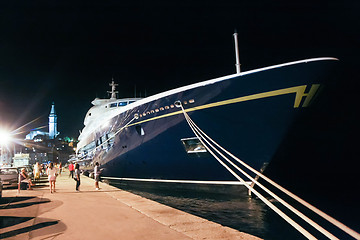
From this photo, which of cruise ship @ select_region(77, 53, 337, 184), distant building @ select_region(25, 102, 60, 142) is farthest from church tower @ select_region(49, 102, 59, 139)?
cruise ship @ select_region(77, 53, 337, 184)

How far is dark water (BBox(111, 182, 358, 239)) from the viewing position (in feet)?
22.4

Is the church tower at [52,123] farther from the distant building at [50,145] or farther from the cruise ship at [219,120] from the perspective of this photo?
the cruise ship at [219,120]

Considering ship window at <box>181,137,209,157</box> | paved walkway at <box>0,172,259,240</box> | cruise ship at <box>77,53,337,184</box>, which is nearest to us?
paved walkway at <box>0,172,259,240</box>

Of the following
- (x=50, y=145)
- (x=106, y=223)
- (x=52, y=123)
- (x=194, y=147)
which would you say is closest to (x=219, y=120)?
(x=194, y=147)

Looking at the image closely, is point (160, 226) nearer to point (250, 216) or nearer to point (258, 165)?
point (250, 216)

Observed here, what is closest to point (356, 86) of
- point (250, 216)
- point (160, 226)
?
point (250, 216)

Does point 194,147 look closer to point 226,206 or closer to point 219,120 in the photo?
point 219,120

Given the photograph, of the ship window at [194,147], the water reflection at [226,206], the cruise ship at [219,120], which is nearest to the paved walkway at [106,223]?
the water reflection at [226,206]

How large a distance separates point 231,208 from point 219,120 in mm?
3375

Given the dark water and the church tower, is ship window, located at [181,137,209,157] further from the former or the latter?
the church tower

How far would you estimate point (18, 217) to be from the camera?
19.2ft

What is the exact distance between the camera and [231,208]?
9133 millimetres

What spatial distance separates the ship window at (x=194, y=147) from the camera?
1056 centimetres

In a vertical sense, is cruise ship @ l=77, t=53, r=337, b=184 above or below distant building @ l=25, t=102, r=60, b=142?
below
